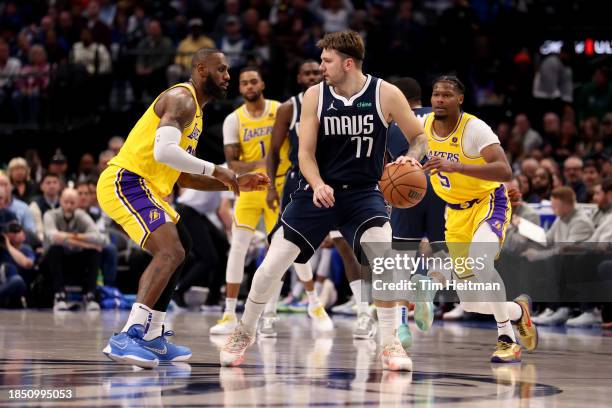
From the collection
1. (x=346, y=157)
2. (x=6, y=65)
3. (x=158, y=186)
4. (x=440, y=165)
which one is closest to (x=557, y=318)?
(x=440, y=165)

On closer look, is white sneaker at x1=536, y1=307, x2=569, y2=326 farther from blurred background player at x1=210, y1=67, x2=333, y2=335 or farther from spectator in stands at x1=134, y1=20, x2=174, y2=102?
spectator in stands at x1=134, y1=20, x2=174, y2=102

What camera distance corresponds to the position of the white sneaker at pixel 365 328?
31.8 feet

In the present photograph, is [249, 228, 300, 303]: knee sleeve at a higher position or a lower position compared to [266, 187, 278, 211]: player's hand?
lower

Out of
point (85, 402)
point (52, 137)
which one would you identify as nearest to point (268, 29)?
point (52, 137)

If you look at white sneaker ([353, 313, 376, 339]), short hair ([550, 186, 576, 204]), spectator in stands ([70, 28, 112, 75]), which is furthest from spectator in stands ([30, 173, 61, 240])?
short hair ([550, 186, 576, 204])

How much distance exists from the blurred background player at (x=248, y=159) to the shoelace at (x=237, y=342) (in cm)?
298

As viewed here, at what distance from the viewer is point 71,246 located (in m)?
13.4

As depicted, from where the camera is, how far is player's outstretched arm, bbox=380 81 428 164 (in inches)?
274

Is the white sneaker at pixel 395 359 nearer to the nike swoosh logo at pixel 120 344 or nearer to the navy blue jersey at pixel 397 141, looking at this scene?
the nike swoosh logo at pixel 120 344

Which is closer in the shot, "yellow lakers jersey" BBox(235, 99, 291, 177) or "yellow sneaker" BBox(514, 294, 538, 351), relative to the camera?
"yellow sneaker" BBox(514, 294, 538, 351)

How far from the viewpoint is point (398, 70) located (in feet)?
55.2

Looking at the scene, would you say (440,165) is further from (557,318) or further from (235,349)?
(557,318)

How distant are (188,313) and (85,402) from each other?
767cm

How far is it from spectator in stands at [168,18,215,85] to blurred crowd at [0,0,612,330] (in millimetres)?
30
